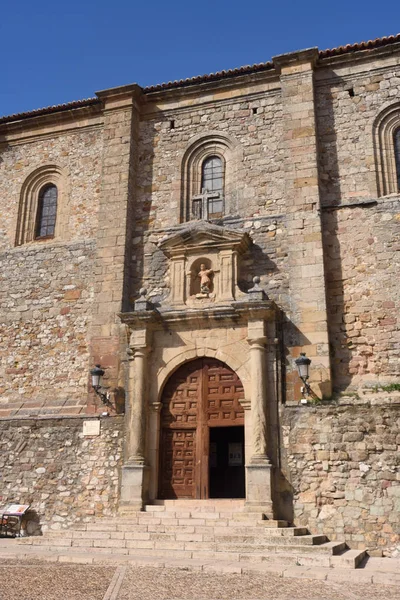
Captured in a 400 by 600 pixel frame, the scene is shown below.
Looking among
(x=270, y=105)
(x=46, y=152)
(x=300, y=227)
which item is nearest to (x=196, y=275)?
(x=300, y=227)

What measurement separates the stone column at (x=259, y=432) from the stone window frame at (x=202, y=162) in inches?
130

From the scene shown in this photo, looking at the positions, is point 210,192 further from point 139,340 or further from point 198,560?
point 198,560

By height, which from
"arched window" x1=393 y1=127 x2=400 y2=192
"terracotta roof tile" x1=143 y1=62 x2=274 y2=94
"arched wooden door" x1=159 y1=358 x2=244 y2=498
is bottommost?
"arched wooden door" x1=159 y1=358 x2=244 y2=498

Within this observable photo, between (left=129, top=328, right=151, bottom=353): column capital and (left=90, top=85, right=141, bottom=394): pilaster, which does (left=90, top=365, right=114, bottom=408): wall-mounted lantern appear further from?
(left=129, top=328, right=151, bottom=353): column capital

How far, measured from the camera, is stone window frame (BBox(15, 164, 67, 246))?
47.8 feet

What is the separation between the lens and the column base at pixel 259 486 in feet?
33.4

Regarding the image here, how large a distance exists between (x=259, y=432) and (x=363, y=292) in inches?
131

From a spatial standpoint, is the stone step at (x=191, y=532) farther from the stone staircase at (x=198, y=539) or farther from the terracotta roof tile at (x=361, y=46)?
the terracotta roof tile at (x=361, y=46)

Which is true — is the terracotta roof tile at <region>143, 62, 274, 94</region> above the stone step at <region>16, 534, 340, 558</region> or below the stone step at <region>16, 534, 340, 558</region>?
above

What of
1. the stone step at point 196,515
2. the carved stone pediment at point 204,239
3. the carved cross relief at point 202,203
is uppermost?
the carved cross relief at point 202,203

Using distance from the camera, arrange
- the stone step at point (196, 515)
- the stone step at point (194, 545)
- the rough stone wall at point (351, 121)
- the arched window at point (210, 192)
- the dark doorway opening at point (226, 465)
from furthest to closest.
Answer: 1. the arched window at point (210, 192)
2. the dark doorway opening at point (226, 465)
3. the rough stone wall at point (351, 121)
4. the stone step at point (196, 515)
5. the stone step at point (194, 545)

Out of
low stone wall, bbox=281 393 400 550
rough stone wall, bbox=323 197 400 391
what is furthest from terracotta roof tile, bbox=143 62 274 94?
low stone wall, bbox=281 393 400 550

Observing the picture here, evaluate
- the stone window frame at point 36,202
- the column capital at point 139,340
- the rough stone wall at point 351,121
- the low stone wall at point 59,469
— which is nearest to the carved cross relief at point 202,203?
the rough stone wall at point 351,121

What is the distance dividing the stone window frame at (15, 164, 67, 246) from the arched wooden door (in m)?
4.90
